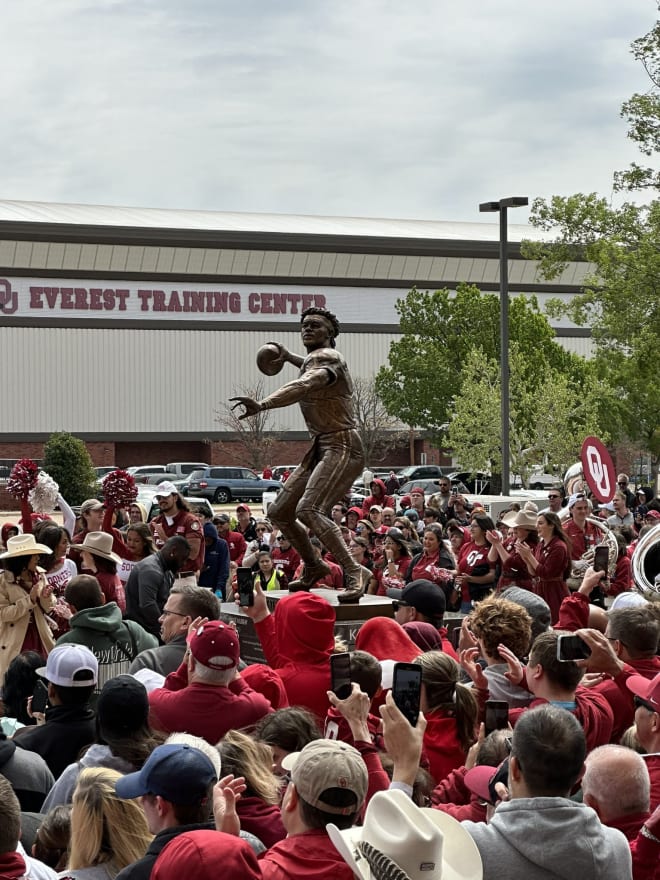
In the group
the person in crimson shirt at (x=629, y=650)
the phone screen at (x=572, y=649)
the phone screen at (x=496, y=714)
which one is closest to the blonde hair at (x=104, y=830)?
the phone screen at (x=496, y=714)

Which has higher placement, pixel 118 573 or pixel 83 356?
pixel 83 356

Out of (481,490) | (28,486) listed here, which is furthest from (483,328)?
(28,486)

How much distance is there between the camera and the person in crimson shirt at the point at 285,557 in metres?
13.7

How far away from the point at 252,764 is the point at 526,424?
132ft

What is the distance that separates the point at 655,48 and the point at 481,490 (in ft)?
67.2

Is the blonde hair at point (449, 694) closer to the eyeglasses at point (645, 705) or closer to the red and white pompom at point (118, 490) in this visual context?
the eyeglasses at point (645, 705)

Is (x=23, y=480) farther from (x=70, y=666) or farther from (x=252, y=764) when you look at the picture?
(x=252, y=764)

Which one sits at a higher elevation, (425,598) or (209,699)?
(425,598)

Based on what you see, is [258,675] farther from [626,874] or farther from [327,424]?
[327,424]

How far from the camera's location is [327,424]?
9.97 m

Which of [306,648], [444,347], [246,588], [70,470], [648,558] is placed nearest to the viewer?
[306,648]

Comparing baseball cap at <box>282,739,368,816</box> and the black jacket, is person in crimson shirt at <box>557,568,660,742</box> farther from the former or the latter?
the black jacket

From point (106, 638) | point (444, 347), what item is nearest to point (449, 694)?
point (106, 638)

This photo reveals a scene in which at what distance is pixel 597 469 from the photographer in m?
15.0
